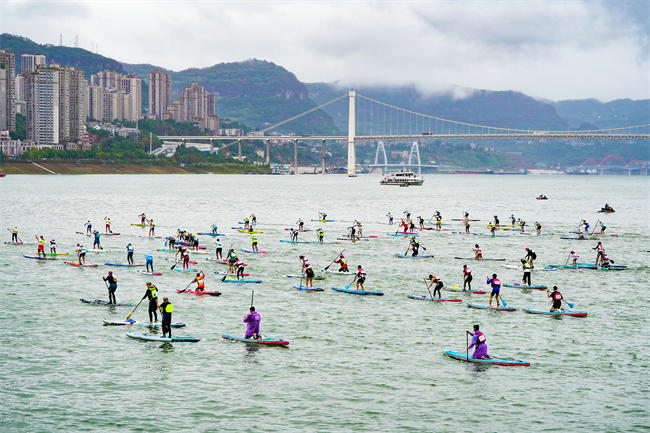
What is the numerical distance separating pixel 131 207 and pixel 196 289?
68.3 meters

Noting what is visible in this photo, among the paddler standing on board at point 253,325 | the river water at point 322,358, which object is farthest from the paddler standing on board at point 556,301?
the paddler standing on board at point 253,325

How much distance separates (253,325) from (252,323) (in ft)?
0.38

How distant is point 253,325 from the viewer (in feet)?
91.9

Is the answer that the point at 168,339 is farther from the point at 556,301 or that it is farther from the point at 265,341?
the point at 556,301

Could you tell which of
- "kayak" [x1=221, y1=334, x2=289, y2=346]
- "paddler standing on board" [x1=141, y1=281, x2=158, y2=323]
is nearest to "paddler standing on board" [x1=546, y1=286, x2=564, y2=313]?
"kayak" [x1=221, y1=334, x2=289, y2=346]

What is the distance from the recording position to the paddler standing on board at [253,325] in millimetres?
27734

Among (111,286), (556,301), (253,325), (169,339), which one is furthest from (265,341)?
(556,301)

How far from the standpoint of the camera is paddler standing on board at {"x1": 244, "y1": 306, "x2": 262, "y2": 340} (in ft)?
91.0

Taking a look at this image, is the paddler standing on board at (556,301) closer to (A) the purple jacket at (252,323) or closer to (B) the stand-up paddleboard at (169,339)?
(A) the purple jacket at (252,323)

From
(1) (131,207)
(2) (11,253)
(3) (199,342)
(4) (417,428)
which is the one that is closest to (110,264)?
(2) (11,253)

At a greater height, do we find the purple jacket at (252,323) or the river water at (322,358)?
the purple jacket at (252,323)

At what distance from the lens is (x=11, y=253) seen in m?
51.8

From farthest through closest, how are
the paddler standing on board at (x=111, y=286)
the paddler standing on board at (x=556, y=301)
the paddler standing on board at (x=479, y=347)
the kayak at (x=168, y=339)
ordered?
the paddler standing on board at (x=556, y=301), the paddler standing on board at (x=111, y=286), the kayak at (x=168, y=339), the paddler standing on board at (x=479, y=347)

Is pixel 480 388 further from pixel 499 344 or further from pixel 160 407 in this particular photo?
pixel 160 407
